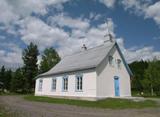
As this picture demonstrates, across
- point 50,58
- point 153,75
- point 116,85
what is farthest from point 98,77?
point 50,58

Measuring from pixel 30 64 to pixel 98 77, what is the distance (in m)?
31.9

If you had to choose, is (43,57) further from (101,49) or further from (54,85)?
(101,49)

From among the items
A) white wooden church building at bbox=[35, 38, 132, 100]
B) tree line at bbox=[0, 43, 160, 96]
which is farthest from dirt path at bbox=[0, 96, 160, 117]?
tree line at bbox=[0, 43, 160, 96]

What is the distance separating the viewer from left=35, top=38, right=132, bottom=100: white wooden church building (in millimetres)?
20891

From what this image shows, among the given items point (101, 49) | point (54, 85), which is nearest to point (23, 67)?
point (54, 85)

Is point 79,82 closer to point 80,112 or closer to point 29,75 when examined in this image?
point 80,112

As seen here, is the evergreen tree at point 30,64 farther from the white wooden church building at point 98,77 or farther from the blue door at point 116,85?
the blue door at point 116,85

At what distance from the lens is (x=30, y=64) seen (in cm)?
4919

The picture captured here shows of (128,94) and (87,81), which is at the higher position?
(87,81)

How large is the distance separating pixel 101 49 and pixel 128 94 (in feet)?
21.5

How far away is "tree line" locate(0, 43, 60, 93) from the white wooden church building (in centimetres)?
2296

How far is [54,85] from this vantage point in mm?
27859

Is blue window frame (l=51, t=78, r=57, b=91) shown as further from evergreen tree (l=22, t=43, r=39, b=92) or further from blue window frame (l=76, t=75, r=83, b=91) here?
evergreen tree (l=22, t=43, r=39, b=92)

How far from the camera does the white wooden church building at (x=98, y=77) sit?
20.9m
